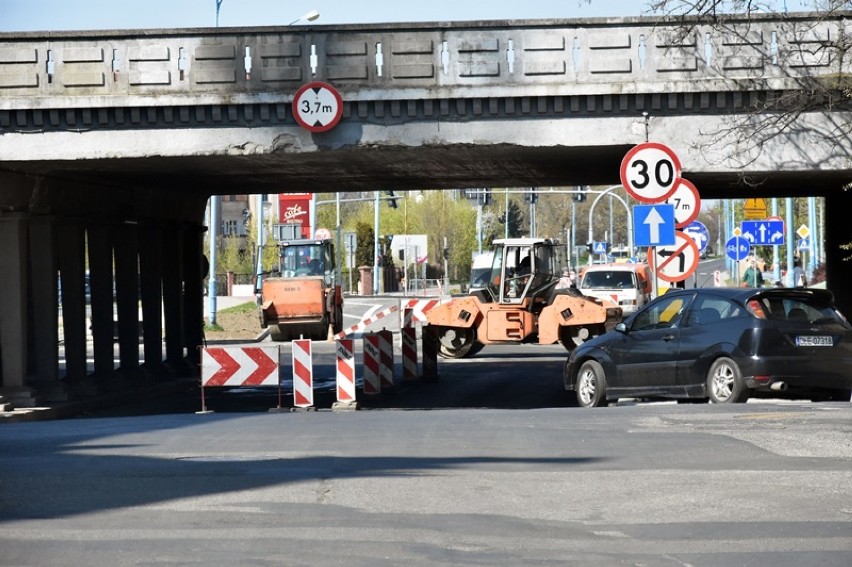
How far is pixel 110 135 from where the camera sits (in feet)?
70.3

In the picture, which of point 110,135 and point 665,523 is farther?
point 110,135

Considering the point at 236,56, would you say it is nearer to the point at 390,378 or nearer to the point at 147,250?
the point at 390,378

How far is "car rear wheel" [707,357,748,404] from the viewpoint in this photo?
1662cm

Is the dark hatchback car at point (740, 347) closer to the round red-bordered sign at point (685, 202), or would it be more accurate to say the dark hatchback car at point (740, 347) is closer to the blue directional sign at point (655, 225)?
the blue directional sign at point (655, 225)

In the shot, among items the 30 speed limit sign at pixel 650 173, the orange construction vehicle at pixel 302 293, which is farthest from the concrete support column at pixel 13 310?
the orange construction vehicle at pixel 302 293

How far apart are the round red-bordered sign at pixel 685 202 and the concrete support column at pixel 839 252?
984 centimetres

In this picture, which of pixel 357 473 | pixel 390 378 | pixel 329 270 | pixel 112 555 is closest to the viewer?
pixel 112 555

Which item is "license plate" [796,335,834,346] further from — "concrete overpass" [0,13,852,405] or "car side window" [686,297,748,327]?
"concrete overpass" [0,13,852,405]

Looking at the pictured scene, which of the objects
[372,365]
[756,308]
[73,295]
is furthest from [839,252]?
[73,295]

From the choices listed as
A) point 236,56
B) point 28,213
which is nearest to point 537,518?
point 236,56

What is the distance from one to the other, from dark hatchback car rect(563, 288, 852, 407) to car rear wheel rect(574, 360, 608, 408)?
0.58 metres

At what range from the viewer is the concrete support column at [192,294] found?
105 ft

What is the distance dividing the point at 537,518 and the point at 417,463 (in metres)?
2.64

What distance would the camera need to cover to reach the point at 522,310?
29.6 metres
